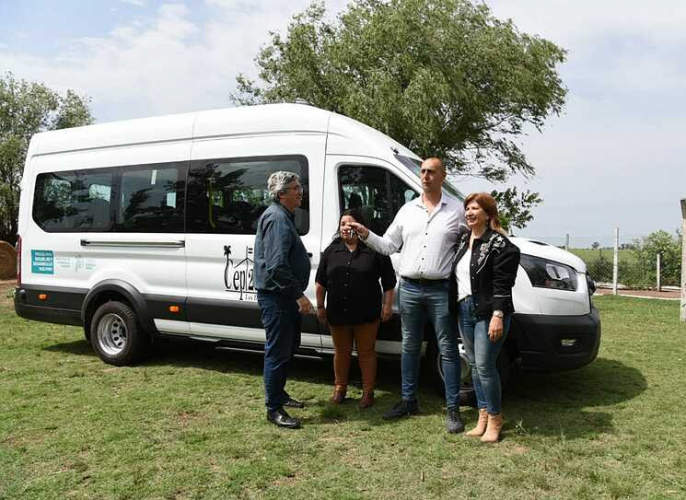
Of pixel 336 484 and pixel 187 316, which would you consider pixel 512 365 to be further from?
pixel 187 316

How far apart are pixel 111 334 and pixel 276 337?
3.04 metres

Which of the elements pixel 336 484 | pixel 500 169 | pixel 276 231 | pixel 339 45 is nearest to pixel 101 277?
pixel 276 231

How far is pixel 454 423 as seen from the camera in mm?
4504

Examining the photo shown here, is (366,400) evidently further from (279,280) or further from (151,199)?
(151,199)

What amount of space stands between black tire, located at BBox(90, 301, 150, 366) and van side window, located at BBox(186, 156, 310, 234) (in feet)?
4.28

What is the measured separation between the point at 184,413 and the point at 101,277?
2.35 meters

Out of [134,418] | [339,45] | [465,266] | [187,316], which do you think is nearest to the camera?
[465,266]

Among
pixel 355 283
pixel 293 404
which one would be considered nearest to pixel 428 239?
pixel 355 283

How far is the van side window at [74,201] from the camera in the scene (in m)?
6.65

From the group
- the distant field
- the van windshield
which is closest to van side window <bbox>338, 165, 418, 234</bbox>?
the van windshield

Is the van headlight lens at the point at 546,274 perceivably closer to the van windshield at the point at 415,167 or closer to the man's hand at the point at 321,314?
the van windshield at the point at 415,167

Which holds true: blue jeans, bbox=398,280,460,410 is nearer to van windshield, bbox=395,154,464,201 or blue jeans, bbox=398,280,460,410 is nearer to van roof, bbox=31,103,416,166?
van windshield, bbox=395,154,464,201

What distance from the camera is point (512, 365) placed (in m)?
5.24

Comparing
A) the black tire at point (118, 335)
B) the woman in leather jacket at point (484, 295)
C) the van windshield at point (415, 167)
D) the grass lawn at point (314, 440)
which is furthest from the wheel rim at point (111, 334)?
the woman in leather jacket at point (484, 295)
